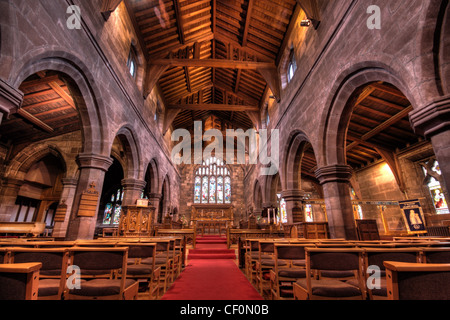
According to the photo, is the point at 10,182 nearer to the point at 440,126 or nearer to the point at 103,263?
the point at 103,263

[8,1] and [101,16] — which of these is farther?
[101,16]

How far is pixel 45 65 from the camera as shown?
13.7 ft

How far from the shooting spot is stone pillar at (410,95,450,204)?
8.64 ft

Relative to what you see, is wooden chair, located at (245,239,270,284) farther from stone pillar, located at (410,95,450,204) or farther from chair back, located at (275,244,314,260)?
stone pillar, located at (410,95,450,204)

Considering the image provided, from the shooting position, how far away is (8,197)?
830 cm

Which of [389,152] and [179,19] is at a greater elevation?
[179,19]

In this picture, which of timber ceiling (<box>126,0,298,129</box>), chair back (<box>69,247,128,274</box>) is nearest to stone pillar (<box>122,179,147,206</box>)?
timber ceiling (<box>126,0,298,129</box>)

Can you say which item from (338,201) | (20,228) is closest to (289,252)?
(338,201)

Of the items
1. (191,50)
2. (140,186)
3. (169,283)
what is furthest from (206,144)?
(169,283)

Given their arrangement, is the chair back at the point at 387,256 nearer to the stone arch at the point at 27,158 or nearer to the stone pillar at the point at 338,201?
the stone pillar at the point at 338,201

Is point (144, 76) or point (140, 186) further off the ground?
point (144, 76)

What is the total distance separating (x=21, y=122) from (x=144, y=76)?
15.4ft

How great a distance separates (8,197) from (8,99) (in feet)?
25.3

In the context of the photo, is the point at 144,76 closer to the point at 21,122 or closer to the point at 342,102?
the point at 21,122
